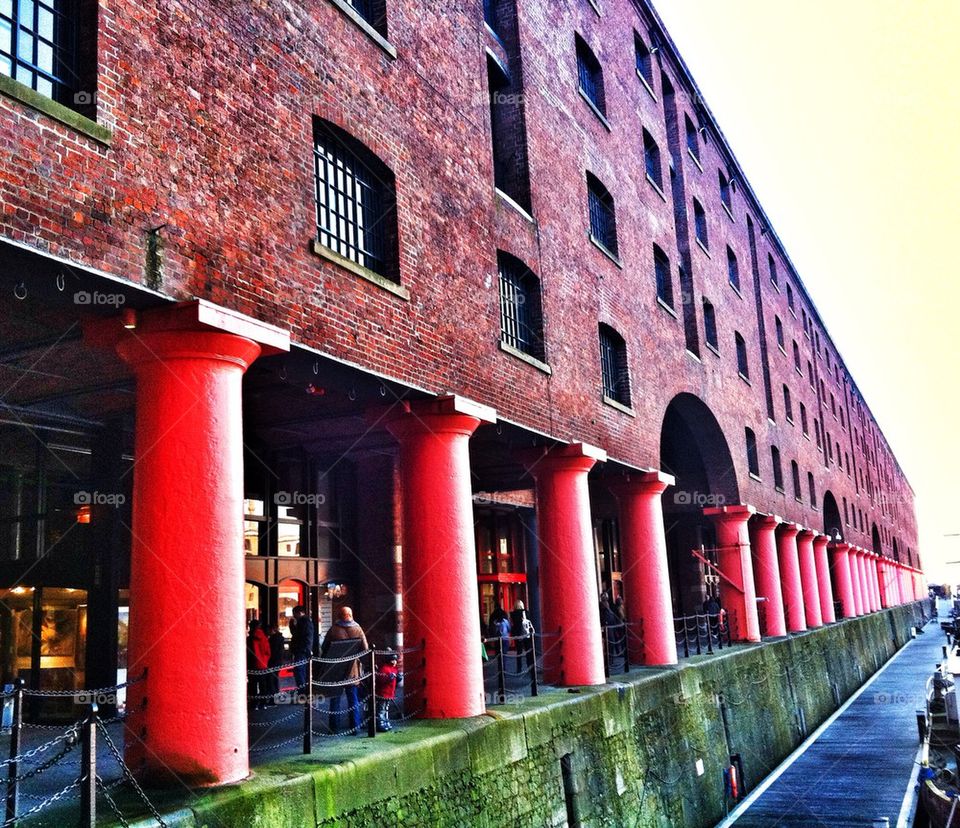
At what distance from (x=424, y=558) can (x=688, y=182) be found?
55.8 feet

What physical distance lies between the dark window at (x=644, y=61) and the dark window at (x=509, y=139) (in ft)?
28.3

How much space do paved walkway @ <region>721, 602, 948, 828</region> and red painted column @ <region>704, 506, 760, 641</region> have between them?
331 cm

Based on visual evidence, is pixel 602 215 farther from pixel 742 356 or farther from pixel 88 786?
pixel 88 786

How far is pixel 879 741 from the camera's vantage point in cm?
2298

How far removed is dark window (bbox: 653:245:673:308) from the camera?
69.7 ft

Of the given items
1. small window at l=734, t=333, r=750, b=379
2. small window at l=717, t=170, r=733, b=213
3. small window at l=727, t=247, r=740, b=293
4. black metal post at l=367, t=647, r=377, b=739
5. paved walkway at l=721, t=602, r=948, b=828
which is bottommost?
A: paved walkway at l=721, t=602, r=948, b=828

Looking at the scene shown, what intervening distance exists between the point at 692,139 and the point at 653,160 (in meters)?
4.82

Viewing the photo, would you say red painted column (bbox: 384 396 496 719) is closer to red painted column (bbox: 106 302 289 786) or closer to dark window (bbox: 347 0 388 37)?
red painted column (bbox: 106 302 289 786)

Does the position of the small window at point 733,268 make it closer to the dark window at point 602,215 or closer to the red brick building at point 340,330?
the red brick building at point 340,330

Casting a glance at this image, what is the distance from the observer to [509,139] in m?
14.8

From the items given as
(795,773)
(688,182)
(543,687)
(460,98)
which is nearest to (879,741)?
(795,773)

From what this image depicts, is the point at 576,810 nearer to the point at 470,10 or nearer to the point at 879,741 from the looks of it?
the point at 470,10

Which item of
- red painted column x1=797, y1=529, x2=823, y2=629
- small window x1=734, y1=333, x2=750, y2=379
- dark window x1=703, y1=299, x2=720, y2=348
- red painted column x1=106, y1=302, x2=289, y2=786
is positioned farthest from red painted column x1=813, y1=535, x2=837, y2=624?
red painted column x1=106, y1=302, x2=289, y2=786

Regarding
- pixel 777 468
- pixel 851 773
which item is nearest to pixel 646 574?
pixel 851 773
